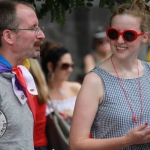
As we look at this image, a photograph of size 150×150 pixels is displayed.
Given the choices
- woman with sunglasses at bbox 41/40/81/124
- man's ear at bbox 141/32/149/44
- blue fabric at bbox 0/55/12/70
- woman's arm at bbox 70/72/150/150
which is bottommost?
woman with sunglasses at bbox 41/40/81/124

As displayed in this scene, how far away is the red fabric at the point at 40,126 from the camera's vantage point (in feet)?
18.8

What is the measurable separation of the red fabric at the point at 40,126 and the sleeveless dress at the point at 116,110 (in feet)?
6.80

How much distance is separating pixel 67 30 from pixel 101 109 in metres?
8.07

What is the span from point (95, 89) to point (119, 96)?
0.59 feet

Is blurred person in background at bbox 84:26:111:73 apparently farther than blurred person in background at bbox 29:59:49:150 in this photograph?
Yes

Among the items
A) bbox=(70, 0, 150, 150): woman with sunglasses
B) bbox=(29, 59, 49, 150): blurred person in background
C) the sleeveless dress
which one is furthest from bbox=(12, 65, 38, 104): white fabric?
bbox=(29, 59, 49, 150): blurred person in background

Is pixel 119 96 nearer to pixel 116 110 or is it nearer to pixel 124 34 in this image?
pixel 116 110

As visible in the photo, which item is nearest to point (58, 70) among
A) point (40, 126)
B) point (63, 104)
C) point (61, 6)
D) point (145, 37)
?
point (63, 104)

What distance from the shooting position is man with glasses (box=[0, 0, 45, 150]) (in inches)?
135

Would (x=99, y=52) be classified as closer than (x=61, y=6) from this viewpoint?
No

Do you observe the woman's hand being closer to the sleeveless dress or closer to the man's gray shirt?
the sleeveless dress

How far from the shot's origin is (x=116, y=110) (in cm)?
365

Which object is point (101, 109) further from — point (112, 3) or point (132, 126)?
point (112, 3)

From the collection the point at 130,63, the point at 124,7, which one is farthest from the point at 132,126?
the point at 124,7
